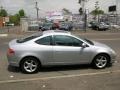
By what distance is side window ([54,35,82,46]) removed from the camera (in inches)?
415

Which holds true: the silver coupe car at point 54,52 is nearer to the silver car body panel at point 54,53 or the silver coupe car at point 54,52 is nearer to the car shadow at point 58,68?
the silver car body panel at point 54,53

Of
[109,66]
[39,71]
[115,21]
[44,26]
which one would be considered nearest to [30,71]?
[39,71]

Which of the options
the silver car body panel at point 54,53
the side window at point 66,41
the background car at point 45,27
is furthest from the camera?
the background car at point 45,27

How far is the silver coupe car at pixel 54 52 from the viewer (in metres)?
10.2

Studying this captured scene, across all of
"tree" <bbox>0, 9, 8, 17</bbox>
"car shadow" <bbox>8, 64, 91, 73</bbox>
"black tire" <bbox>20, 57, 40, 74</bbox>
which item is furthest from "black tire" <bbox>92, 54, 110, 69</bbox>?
"tree" <bbox>0, 9, 8, 17</bbox>

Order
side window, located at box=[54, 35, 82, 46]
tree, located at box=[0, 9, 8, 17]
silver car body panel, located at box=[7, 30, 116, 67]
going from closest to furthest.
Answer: silver car body panel, located at box=[7, 30, 116, 67], side window, located at box=[54, 35, 82, 46], tree, located at box=[0, 9, 8, 17]

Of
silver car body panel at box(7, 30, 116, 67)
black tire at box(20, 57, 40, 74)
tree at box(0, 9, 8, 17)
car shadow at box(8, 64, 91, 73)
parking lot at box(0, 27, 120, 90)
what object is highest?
tree at box(0, 9, 8, 17)

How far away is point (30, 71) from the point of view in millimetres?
10211

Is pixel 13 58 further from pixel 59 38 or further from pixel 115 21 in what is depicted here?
pixel 115 21

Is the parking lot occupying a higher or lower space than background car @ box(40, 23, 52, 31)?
lower

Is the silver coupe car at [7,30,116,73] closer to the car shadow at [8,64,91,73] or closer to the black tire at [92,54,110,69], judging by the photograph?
the black tire at [92,54,110,69]

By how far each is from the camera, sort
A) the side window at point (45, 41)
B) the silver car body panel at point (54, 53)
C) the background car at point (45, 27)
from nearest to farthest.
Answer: the silver car body panel at point (54, 53) → the side window at point (45, 41) → the background car at point (45, 27)

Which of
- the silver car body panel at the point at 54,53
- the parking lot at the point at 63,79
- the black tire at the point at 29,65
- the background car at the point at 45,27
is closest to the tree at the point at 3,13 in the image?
the background car at the point at 45,27

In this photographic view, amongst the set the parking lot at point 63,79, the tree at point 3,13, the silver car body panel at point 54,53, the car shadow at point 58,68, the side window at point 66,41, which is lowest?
the parking lot at point 63,79
